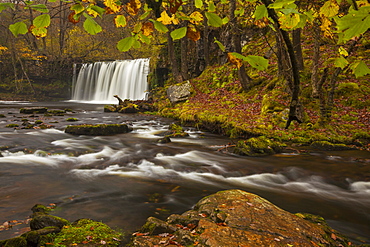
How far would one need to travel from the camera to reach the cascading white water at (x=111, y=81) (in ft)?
81.9

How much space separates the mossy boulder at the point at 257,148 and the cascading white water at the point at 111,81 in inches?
689

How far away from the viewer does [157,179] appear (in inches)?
213

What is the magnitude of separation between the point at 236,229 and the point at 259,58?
2000 mm

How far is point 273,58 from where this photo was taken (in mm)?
14023

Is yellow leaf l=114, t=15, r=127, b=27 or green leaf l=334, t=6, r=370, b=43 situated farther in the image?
yellow leaf l=114, t=15, r=127, b=27

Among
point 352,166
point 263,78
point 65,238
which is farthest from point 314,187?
point 263,78

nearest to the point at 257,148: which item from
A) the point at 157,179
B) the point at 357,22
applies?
the point at 157,179

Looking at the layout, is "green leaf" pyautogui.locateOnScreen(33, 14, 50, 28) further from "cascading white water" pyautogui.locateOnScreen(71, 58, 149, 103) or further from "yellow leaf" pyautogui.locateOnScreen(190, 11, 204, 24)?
"cascading white water" pyautogui.locateOnScreen(71, 58, 149, 103)

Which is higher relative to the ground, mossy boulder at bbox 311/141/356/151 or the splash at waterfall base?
mossy boulder at bbox 311/141/356/151

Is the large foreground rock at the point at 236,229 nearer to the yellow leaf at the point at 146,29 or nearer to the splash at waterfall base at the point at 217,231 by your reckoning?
the splash at waterfall base at the point at 217,231

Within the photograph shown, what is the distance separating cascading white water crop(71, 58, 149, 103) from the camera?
81.9 feet

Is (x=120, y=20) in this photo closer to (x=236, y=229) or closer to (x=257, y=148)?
(x=236, y=229)

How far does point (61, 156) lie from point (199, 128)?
6524mm

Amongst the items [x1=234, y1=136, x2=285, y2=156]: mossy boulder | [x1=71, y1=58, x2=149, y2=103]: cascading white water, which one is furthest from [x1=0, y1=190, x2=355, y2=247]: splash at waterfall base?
[x1=71, y1=58, x2=149, y2=103]: cascading white water
